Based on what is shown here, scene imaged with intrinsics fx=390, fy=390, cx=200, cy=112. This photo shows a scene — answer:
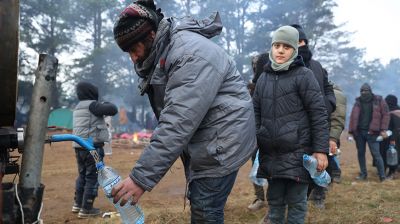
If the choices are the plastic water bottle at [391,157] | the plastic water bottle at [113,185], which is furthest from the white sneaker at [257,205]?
the plastic water bottle at [391,157]

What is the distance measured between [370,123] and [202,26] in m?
6.69

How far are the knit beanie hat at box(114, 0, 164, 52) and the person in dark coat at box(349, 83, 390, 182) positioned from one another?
6.90m

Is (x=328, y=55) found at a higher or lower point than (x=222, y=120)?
higher

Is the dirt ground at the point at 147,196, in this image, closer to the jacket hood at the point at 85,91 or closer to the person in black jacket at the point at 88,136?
the person in black jacket at the point at 88,136

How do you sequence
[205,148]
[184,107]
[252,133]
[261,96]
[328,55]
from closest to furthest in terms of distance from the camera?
[184,107] < [205,148] < [252,133] < [261,96] < [328,55]

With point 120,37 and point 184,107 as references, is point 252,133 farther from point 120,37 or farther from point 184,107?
point 120,37

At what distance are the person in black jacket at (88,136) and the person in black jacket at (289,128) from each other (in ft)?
9.59

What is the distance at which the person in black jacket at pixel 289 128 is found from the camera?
3.23m

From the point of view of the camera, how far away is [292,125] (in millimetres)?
3252

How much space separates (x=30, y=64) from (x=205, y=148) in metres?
24.6

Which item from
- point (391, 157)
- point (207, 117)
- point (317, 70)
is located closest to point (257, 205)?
point (317, 70)

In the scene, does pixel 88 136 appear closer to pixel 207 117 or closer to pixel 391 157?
pixel 207 117

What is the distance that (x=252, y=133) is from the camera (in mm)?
2551

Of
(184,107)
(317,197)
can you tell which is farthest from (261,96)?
(317,197)
